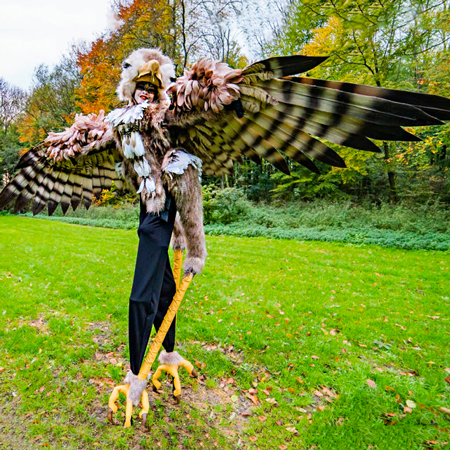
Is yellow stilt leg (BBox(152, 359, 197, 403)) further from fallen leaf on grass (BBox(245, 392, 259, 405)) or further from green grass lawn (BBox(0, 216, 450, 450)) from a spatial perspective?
fallen leaf on grass (BBox(245, 392, 259, 405))

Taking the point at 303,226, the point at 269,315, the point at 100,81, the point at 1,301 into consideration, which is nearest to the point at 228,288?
the point at 269,315

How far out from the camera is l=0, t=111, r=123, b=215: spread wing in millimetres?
2158

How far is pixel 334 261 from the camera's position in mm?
7430

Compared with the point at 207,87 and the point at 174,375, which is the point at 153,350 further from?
the point at 207,87

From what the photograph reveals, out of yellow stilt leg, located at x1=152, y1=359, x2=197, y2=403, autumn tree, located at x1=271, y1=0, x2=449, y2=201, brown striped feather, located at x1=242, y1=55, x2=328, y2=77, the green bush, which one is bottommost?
yellow stilt leg, located at x1=152, y1=359, x2=197, y2=403

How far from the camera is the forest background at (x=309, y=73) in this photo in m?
2.47

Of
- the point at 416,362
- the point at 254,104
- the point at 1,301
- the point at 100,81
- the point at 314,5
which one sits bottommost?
the point at 416,362

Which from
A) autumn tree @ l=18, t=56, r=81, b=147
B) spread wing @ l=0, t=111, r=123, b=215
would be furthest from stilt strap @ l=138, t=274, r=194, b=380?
autumn tree @ l=18, t=56, r=81, b=147

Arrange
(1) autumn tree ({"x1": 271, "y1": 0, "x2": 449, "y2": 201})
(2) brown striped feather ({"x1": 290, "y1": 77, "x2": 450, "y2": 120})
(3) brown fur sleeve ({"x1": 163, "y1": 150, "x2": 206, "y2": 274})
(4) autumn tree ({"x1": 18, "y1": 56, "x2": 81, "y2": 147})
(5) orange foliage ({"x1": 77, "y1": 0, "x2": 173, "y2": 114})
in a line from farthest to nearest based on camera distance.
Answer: (4) autumn tree ({"x1": 18, "y1": 56, "x2": 81, "y2": 147}) → (5) orange foliage ({"x1": 77, "y1": 0, "x2": 173, "y2": 114}) → (3) brown fur sleeve ({"x1": 163, "y1": 150, "x2": 206, "y2": 274}) → (1) autumn tree ({"x1": 271, "y1": 0, "x2": 449, "y2": 201}) → (2) brown striped feather ({"x1": 290, "y1": 77, "x2": 450, "y2": 120})

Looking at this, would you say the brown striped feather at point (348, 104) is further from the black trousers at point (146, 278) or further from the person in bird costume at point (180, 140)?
the black trousers at point (146, 278)

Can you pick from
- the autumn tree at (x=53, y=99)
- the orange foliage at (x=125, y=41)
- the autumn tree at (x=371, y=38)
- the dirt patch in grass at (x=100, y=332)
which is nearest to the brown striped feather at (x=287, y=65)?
the autumn tree at (x=371, y=38)

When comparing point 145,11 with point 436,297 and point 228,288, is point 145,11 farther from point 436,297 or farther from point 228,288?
point 436,297

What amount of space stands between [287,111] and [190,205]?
2.98 feet

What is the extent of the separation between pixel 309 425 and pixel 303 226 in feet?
33.9
